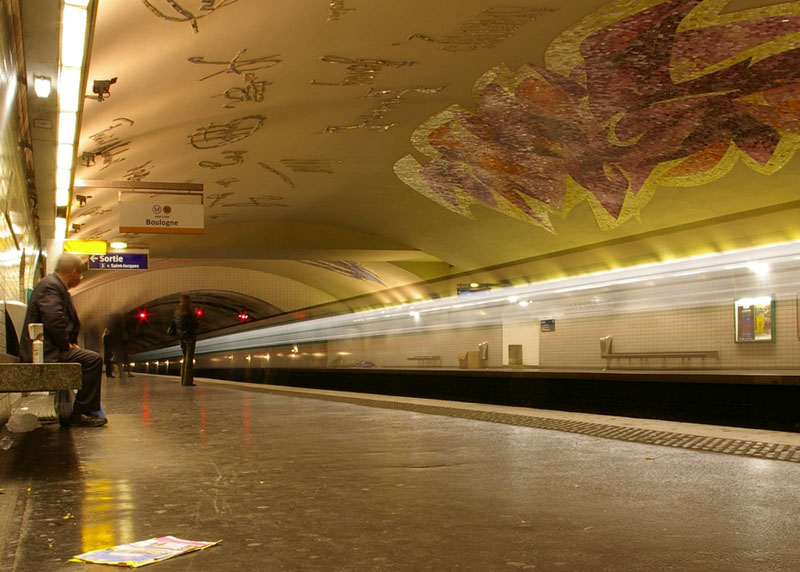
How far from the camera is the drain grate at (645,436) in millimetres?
4668

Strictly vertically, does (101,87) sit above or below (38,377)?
above

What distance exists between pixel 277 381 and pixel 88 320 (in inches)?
1088

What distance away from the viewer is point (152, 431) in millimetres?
5910

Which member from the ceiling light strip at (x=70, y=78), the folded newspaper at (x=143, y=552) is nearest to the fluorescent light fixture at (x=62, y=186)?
the ceiling light strip at (x=70, y=78)

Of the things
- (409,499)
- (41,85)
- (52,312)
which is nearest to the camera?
(409,499)

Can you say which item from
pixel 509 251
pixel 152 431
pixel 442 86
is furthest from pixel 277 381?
pixel 152 431

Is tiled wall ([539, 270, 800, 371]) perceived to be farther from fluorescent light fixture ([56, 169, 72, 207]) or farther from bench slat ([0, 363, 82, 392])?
fluorescent light fixture ([56, 169, 72, 207])

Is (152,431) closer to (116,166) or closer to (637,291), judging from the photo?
(637,291)

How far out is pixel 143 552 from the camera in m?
2.27

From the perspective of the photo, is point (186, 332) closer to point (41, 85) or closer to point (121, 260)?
point (41, 85)

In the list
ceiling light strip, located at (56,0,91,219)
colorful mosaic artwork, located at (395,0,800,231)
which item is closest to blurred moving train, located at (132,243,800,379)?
colorful mosaic artwork, located at (395,0,800,231)

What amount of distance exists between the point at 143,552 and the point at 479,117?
45.5 feet

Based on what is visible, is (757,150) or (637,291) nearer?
(637,291)

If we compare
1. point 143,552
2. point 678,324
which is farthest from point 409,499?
point 678,324
